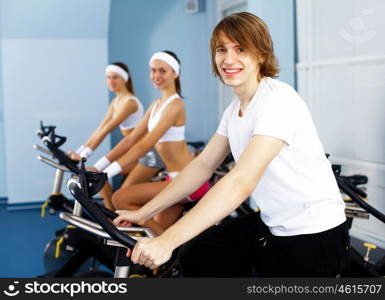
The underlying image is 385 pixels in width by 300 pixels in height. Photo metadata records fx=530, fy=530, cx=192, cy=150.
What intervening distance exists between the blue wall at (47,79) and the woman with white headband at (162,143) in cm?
263

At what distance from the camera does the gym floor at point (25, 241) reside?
144 inches

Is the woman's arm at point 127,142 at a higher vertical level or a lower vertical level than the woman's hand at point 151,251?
lower

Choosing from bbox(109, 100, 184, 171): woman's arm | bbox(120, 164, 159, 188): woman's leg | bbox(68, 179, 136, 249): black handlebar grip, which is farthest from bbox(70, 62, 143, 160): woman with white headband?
bbox(68, 179, 136, 249): black handlebar grip

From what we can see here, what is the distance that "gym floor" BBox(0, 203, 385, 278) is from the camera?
3.66 m

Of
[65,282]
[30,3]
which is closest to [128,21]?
[30,3]

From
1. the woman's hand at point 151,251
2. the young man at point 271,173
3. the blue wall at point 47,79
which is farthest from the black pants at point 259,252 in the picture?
the blue wall at point 47,79

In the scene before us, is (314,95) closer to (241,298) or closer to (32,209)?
(241,298)

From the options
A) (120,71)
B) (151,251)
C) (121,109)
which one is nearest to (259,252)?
(151,251)

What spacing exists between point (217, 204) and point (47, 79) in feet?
16.1

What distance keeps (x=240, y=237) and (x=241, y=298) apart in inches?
8.8

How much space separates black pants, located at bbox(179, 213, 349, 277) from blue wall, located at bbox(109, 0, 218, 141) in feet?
15.2

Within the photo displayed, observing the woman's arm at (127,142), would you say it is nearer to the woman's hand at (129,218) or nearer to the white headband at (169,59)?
the white headband at (169,59)

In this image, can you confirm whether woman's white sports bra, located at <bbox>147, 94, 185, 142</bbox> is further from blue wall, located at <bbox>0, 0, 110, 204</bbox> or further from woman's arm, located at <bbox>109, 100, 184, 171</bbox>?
blue wall, located at <bbox>0, 0, 110, 204</bbox>

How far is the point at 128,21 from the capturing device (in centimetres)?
627
